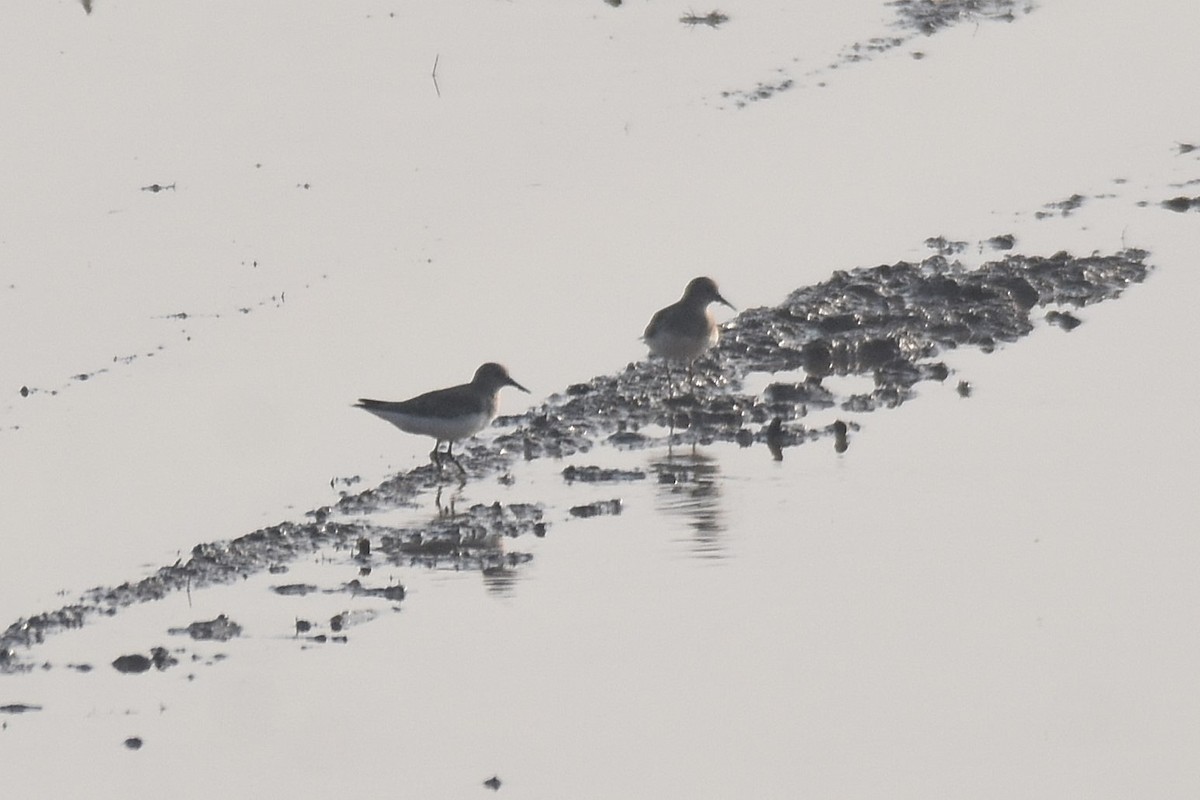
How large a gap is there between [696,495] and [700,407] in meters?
1.98

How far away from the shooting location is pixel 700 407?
14258 mm

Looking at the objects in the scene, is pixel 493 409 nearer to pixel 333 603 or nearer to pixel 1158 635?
pixel 333 603

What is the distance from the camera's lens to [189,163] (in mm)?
21109

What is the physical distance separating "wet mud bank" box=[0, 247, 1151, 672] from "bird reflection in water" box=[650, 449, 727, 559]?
30cm

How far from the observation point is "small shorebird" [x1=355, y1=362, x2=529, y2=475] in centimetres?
1301

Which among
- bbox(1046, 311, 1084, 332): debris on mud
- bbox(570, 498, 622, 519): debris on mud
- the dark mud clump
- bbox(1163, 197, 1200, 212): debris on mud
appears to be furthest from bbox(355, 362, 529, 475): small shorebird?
bbox(1163, 197, 1200, 212): debris on mud

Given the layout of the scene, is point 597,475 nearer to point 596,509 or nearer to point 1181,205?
point 596,509

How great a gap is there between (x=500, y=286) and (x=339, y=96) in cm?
754

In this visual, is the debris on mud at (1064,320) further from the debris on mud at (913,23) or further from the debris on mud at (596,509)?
the debris on mud at (913,23)

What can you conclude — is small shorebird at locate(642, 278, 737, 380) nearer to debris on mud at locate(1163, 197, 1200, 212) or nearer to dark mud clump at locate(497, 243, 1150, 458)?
dark mud clump at locate(497, 243, 1150, 458)

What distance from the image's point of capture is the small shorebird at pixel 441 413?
13008 millimetres

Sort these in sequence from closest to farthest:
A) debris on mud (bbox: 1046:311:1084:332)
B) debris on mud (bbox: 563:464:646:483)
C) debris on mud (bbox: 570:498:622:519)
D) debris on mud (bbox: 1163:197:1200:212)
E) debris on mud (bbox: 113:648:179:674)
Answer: debris on mud (bbox: 113:648:179:674), debris on mud (bbox: 570:498:622:519), debris on mud (bbox: 563:464:646:483), debris on mud (bbox: 1046:311:1084:332), debris on mud (bbox: 1163:197:1200:212)

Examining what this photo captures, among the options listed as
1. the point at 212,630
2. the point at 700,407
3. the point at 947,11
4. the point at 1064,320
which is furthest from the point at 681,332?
the point at 947,11

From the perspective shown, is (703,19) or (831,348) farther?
(703,19)
